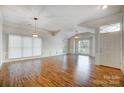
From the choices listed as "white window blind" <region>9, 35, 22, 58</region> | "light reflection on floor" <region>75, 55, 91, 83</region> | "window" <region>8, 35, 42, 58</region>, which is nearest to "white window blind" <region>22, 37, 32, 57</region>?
"window" <region>8, 35, 42, 58</region>

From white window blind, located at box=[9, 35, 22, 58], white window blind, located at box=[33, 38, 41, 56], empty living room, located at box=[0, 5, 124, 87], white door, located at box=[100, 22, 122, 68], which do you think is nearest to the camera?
empty living room, located at box=[0, 5, 124, 87]

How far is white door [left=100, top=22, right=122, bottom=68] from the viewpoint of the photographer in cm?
434

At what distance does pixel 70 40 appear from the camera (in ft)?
39.2

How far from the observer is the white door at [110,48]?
4344 mm

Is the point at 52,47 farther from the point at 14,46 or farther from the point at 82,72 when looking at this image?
the point at 82,72

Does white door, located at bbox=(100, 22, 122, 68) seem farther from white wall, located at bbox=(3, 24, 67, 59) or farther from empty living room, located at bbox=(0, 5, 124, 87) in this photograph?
white wall, located at bbox=(3, 24, 67, 59)

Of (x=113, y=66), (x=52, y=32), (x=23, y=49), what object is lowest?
(x=113, y=66)

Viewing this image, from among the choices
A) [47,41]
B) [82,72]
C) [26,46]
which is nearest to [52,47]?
[47,41]

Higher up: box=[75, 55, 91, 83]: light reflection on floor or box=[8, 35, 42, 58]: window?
box=[8, 35, 42, 58]: window

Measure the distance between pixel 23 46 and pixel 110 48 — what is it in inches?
207
